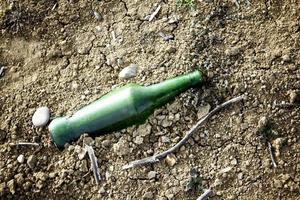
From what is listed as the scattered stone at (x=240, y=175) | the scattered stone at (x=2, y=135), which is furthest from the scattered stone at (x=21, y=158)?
the scattered stone at (x=240, y=175)

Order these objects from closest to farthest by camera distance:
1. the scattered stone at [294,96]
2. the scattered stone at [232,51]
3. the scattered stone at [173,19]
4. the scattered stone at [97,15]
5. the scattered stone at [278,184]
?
the scattered stone at [278,184] → the scattered stone at [294,96] → the scattered stone at [232,51] → the scattered stone at [173,19] → the scattered stone at [97,15]

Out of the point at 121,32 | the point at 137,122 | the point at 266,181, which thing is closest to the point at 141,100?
the point at 137,122

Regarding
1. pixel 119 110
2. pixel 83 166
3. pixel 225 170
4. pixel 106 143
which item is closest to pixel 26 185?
pixel 83 166

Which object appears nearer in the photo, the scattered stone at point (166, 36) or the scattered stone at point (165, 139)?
the scattered stone at point (165, 139)

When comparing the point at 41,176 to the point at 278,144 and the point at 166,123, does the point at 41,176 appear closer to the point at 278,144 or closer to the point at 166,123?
the point at 166,123

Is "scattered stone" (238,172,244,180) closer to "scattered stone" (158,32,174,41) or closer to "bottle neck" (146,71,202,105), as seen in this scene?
"bottle neck" (146,71,202,105)

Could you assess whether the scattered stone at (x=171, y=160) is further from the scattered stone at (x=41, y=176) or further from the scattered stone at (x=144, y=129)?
the scattered stone at (x=41, y=176)
